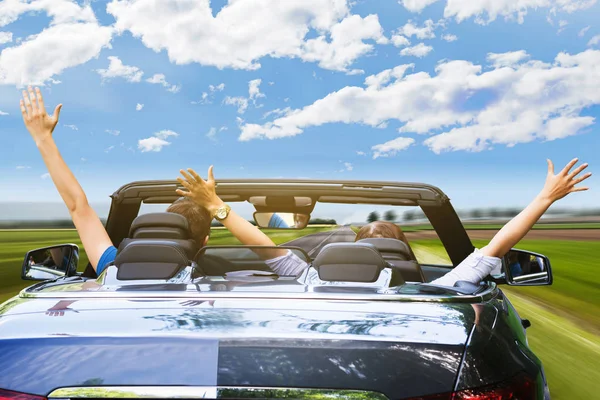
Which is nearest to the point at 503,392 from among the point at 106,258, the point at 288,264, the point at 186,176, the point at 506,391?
the point at 506,391

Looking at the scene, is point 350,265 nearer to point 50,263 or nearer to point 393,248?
point 393,248

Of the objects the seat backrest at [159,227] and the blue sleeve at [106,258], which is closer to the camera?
the seat backrest at [159,227]

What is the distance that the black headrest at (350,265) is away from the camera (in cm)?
228

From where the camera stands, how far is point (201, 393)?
151 centimetres

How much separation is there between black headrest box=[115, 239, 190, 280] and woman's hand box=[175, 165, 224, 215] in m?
0.76

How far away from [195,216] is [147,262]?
105cm

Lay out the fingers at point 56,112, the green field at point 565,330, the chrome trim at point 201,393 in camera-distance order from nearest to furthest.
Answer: the chrome trim at point 201,393 < the fingers at point 56,112 < the green field at point 565,330

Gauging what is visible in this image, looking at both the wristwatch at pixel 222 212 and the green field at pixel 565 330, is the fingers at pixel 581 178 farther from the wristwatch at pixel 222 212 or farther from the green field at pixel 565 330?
the green field at pixel 565 330

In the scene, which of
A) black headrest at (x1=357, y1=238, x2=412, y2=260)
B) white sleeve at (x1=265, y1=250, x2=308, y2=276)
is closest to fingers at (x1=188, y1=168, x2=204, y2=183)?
white sleeve at (x1=265, y1=250, x2=308, y2=276)

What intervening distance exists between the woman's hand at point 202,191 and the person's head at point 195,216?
147mm

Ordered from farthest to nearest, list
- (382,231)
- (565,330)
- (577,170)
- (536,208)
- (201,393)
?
(565,330) → (382,231) → (577,170) → (536,208) → (201,393)

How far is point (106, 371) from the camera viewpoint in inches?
61.4

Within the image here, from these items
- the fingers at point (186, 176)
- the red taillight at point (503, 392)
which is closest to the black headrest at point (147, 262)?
the fingers at point (186, 176)

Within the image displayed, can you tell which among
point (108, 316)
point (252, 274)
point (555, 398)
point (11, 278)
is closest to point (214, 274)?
point (252, 274)
